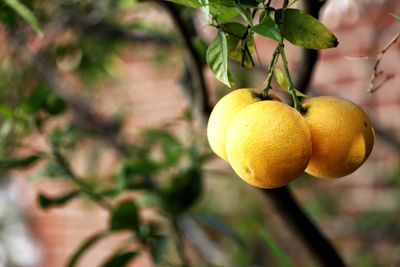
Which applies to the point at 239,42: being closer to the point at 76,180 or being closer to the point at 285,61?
the point at 285,61

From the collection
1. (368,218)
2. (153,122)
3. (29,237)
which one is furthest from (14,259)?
(368,218)

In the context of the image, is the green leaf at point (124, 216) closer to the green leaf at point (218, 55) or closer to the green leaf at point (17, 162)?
the green leaf at point (17, 162)

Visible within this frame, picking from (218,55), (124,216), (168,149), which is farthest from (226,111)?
(168,149)

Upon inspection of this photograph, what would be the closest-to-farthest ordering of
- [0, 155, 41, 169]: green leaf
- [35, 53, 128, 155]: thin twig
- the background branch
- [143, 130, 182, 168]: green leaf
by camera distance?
the background branch
[0, 155, 41, 169]: green leaf
[143, 130, 182, 168]: green leaf
[35, 53, 128, 155]: thin twig

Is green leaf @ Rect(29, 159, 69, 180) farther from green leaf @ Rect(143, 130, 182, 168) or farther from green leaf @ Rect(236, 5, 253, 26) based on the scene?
green leaf @ Rect(236, 5, 253, 26)

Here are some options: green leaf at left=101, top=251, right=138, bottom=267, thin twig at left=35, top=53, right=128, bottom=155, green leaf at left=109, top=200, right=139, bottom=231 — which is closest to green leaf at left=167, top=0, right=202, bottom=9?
green leaf at left=109, top=200, right=139, bottom=231

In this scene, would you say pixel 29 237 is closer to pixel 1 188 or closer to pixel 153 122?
pixel 1 188

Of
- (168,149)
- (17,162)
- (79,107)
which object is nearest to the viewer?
(17,162)
